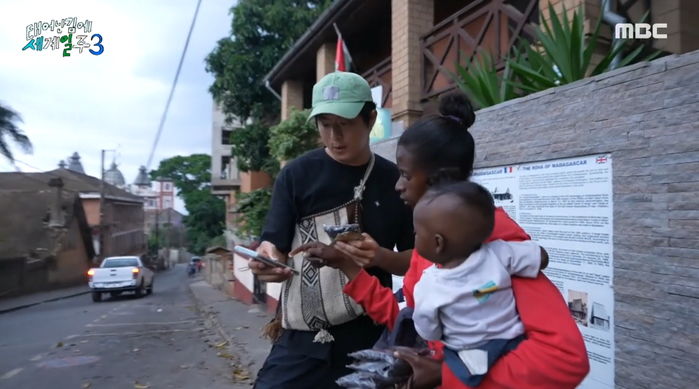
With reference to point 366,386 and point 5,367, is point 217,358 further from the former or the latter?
point 366,386

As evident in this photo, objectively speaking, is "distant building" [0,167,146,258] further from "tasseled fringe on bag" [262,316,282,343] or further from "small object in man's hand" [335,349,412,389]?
"small object in man's hand" [335,349,412,389]

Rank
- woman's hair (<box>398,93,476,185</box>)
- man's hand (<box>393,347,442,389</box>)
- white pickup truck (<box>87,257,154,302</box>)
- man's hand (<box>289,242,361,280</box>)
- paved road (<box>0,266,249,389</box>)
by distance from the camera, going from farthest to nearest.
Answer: white pickup truck (<box>87,257,154,302</box>) → paved road (<box>0,266,249,389</box>) → man's hand (<box>289,242,361,280</box>) → woman's hair (<box>398,93,476,185</box>) → man's hand (<box>393,347,442,389</box>)

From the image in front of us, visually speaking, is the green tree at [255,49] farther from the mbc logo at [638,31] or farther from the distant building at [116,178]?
the distant building at [116,178]

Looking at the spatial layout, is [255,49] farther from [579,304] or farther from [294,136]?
[579,304]

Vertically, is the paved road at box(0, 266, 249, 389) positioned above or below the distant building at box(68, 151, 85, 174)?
below

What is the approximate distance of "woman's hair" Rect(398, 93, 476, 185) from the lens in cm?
135

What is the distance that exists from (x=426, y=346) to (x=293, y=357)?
0.70 meters

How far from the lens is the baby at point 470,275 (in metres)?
1.14

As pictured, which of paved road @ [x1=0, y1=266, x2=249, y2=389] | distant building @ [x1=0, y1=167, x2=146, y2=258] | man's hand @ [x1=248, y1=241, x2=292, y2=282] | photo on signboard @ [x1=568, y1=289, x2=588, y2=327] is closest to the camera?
man's hand @ [x1=248, y1=241, x2=292, y2=282]

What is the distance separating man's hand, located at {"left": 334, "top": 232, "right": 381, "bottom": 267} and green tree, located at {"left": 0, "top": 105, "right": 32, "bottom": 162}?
2123 centimetres

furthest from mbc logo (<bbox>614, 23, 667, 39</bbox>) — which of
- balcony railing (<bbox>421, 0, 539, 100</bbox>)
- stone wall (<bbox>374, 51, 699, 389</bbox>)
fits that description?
stone wall (<bbox>374, 51, 699, 389</bbox>)

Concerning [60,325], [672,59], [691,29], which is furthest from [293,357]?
[60,325]

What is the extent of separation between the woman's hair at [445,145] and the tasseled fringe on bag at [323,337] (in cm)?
83

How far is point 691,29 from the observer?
4832mm
